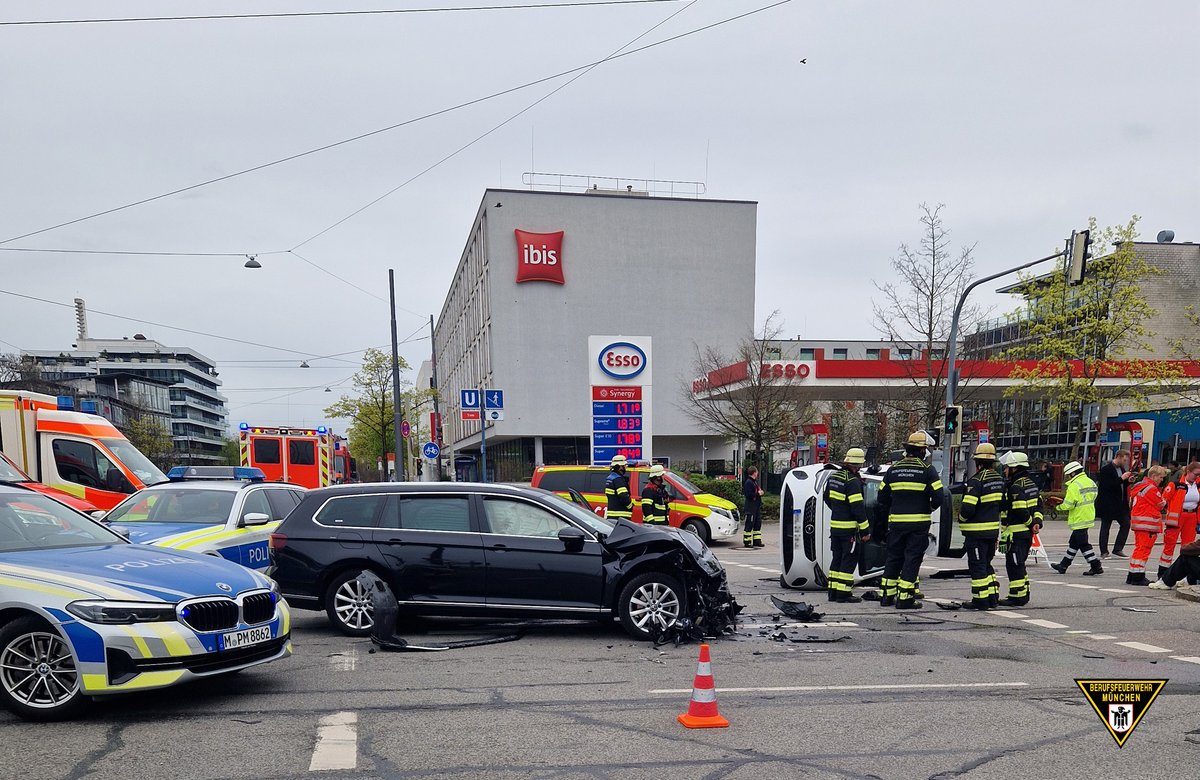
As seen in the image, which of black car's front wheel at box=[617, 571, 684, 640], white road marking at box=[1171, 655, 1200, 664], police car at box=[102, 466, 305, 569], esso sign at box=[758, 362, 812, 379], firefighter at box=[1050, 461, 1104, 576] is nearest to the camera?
white road marking at box=[1171, 655, 1200, 664]

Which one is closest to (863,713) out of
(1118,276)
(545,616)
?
(545,616)

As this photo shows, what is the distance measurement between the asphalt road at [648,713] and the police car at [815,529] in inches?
99.2

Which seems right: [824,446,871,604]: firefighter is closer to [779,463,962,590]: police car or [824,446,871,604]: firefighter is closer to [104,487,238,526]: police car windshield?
[779,463,962,590]: police car

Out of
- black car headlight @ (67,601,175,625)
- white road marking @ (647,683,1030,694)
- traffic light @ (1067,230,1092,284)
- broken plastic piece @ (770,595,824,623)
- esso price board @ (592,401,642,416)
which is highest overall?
traffic light @ (1067,230,1092,284)

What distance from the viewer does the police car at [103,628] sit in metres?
5.40

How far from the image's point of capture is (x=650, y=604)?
8.34 meters

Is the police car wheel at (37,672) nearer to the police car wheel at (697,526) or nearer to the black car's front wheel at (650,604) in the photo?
the black car's front wheel at (650,604)

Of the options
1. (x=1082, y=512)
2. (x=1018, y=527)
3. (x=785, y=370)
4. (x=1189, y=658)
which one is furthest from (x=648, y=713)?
(x=785, y=370)

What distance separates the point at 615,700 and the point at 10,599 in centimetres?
396

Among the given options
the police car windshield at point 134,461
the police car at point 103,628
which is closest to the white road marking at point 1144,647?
the police car at point 103,628

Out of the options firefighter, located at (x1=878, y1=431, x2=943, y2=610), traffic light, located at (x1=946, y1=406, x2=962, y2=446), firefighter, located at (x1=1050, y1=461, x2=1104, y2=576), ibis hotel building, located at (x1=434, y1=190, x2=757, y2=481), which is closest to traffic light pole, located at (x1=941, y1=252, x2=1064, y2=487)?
traffic light, located at (x1=946, y1=406, x2=962, y2=446)

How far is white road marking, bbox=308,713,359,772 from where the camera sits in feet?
15.9

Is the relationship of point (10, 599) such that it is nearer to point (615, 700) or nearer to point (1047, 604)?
point (615, 700)

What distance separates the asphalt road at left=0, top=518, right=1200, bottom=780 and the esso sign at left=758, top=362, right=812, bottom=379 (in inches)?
912
